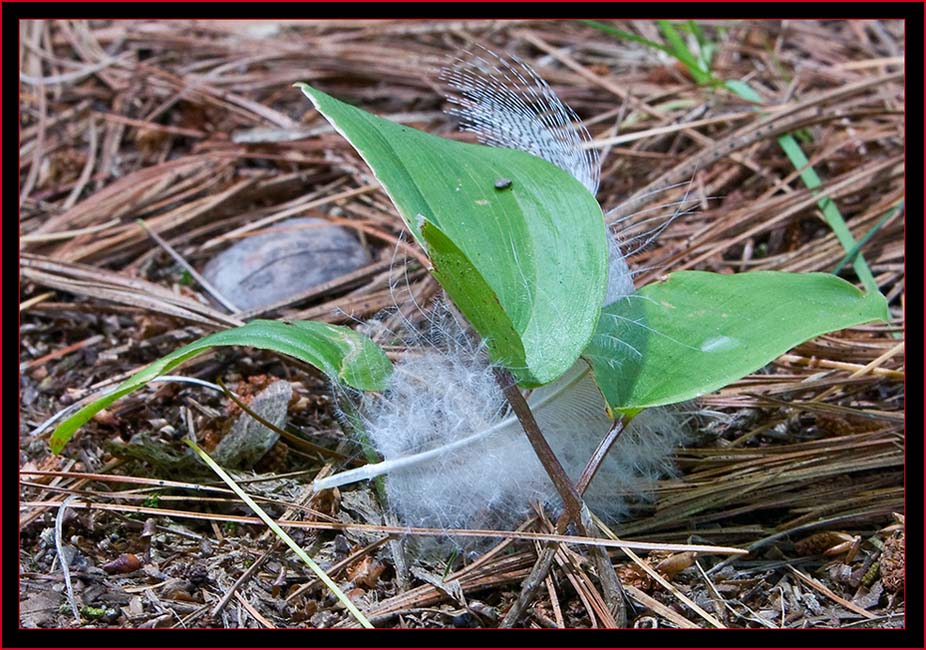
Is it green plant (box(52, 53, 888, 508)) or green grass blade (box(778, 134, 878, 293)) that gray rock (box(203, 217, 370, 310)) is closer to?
green plant (box(52, 53, 888, 508))

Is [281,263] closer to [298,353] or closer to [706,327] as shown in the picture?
[298,353]

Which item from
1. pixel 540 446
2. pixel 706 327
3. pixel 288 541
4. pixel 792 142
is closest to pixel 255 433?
pixel 288 541

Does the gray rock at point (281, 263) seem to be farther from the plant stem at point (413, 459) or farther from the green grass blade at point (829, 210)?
the green grass blade at point (829, 210)

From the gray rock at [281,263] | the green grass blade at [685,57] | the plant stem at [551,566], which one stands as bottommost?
the plant stem at [551,566]

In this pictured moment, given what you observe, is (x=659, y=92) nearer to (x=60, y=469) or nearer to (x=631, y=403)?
(x=631, y=403)

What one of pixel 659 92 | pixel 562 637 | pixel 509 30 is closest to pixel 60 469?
pixel 562 637

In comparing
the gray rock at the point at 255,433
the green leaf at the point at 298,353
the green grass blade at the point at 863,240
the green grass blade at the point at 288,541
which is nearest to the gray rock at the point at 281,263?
the gray rock at the point at 255,433

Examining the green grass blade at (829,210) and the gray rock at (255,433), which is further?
the green grass blade at (829,210)

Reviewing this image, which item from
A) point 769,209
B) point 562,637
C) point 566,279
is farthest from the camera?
point 769,209
